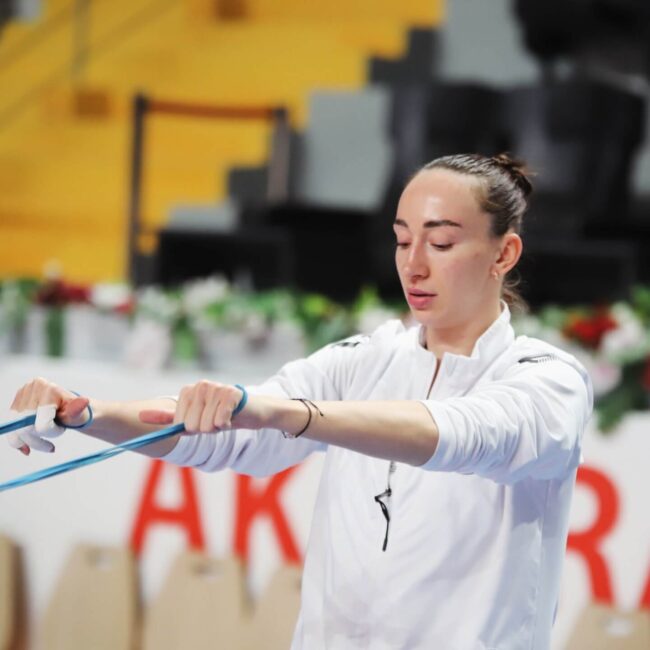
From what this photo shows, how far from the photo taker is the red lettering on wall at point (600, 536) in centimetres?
351

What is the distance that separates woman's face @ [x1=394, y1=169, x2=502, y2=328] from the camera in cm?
174

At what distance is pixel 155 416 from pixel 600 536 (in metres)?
2.18

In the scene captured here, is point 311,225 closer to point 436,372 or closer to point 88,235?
point 88,235

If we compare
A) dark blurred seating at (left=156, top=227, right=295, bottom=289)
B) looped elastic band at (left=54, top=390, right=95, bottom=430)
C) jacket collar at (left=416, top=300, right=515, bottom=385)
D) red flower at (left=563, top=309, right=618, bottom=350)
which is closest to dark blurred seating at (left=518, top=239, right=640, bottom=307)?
dark blurred seating at (left=156, top=227, right=295, bottom=289)

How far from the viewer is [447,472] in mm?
1717

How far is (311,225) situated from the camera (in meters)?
6.14

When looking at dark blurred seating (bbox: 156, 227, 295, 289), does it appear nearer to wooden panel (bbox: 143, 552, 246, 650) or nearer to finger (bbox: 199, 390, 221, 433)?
wooden panel (bbox: 143, 552, 246, 650)

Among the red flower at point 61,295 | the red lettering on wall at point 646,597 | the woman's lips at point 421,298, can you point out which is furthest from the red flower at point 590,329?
the woman's lips at point 421,298

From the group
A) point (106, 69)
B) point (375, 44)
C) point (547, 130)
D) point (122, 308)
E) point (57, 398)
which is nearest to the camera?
point (57, 398)

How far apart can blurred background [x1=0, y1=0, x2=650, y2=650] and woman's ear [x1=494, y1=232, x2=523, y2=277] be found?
953 mm

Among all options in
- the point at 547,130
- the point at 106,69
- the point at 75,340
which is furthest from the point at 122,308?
the point at 106,69

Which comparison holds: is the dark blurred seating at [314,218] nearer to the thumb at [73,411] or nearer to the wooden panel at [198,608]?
the wooden panel at [198,608]

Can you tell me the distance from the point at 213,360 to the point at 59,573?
0.82m

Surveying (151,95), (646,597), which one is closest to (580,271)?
(646,597)
